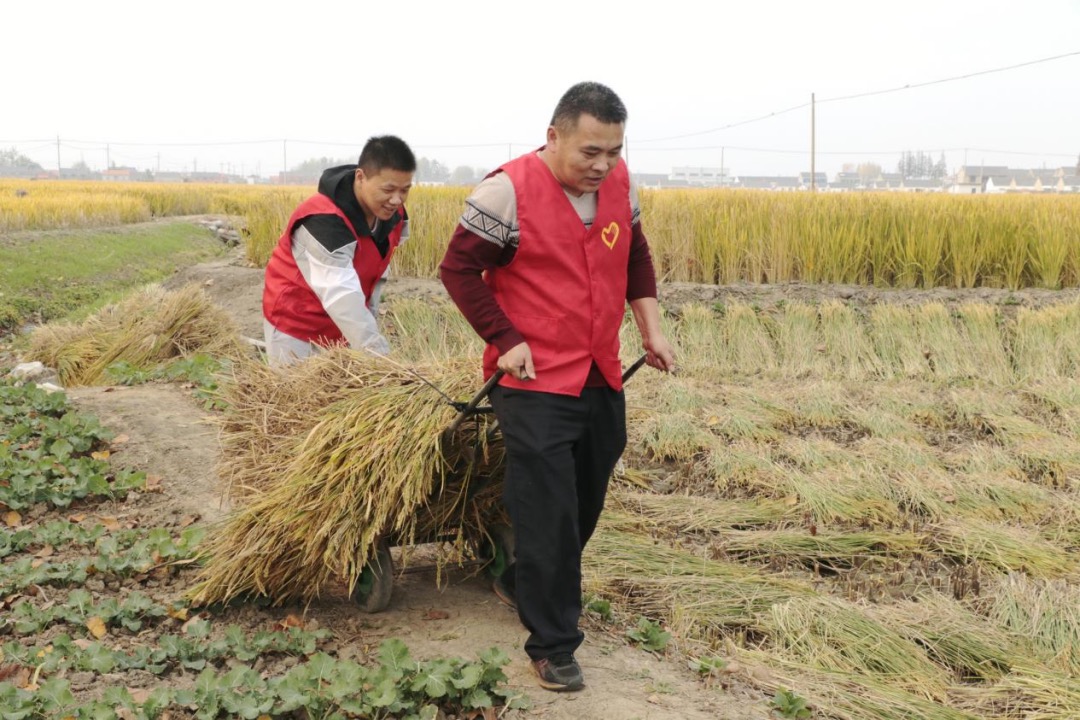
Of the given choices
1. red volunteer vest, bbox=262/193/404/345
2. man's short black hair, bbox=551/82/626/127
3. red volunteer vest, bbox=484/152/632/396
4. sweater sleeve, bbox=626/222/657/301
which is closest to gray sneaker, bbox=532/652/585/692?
red volunteer vest, bbox=484/152/632/396

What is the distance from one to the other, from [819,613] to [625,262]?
1421mm

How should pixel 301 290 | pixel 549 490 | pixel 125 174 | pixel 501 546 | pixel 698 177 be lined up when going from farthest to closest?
1. pixel 125 174
2. pixel 698 177
3. pixel 301 290
4. pixel 501 546
5. pixel 549 490

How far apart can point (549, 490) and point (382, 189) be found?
1501 millimetres

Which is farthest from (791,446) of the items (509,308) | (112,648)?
(112,648)

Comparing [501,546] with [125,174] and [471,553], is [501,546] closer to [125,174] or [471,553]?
[471,553]

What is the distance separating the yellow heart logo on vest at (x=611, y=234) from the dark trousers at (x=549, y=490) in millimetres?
401

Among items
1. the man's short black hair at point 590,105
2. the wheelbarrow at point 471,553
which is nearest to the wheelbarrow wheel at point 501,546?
the wheelbarrow at point 471,553

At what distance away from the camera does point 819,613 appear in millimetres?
3701

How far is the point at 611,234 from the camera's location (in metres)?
3.05

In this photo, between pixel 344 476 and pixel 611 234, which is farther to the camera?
pixel 344 476

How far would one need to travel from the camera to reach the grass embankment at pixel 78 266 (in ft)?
38.9

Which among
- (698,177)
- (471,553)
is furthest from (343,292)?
(698,177)

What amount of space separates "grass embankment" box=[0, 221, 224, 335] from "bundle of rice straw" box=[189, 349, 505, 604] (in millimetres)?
8465

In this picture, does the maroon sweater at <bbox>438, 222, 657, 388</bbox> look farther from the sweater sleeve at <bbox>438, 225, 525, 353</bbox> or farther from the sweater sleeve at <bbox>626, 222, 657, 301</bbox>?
the sweater sleeve at <bbox>626, 222, 657, 301</bbox>
